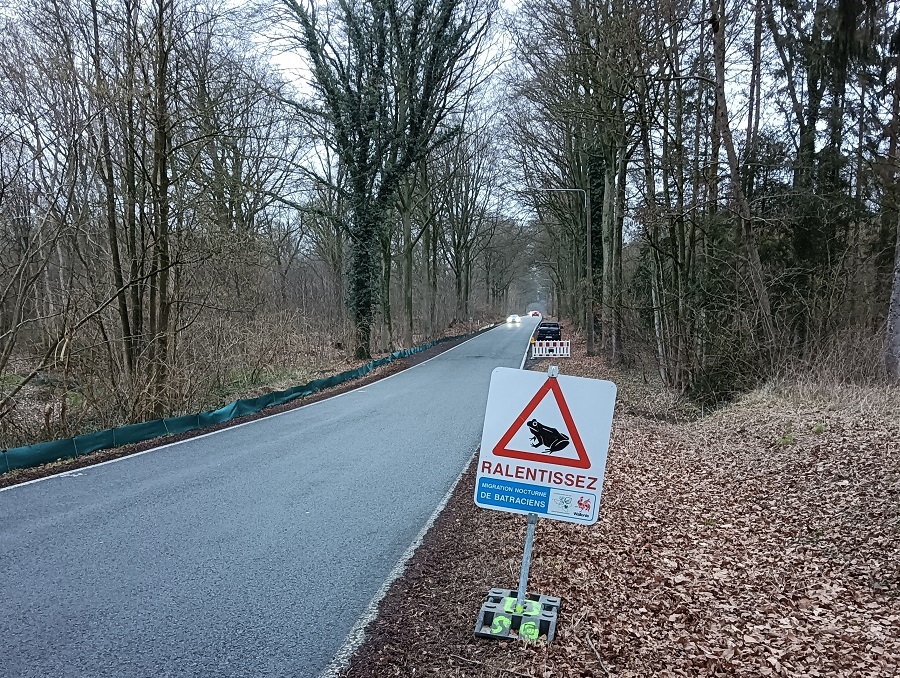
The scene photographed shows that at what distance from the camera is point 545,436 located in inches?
147

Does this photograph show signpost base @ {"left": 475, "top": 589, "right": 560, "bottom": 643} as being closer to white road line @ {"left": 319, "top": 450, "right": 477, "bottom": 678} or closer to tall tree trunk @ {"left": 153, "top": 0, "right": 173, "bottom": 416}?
white road line @ {"left": 319, "top": 450, "right": 477, "bottom": 678}

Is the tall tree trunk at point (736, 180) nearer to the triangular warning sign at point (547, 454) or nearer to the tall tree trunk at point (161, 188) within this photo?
the triangular warning sign at point (547, 454)

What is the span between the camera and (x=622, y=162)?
16.9 m

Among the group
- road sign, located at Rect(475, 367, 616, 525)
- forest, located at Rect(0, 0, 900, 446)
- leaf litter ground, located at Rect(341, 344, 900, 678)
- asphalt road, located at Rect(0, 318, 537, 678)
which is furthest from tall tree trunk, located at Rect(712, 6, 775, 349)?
road sign, located at Rect(475, 367, 616, 525)

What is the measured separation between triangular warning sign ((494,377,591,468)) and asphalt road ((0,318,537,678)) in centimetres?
176

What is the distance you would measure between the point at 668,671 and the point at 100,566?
4.73 meters

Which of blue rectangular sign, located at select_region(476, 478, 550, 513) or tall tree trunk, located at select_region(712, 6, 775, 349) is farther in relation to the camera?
tall tree trunk, located at select_region(712, 6, 775, 349)

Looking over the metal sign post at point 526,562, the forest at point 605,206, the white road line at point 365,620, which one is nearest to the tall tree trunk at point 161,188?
the forest at point 605,206

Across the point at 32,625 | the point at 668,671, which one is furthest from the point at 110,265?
the point at 668,671

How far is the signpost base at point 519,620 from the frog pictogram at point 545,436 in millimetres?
1154

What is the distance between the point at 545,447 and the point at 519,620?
1.20 meters

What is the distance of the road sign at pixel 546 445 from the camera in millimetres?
3668

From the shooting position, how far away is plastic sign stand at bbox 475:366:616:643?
12.0 feet

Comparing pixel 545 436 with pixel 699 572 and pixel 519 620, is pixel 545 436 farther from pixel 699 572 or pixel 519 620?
pixel 699 572
